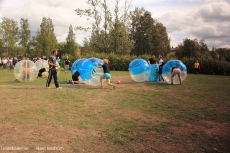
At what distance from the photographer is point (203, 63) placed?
90.8 feet

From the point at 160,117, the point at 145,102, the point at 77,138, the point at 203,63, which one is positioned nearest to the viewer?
the point at 77,138

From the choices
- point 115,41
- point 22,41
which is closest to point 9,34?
point 22,41

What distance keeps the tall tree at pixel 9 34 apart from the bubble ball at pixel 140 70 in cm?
3581

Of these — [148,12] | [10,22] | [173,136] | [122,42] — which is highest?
[148,12]

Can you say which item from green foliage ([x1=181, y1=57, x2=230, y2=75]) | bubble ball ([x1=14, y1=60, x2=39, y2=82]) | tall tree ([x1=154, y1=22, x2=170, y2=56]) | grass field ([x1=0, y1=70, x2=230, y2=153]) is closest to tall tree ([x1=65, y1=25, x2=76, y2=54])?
tall tree ([x1=154, y1=22, x2=170, y2=56])

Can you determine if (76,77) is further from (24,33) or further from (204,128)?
(24,33)

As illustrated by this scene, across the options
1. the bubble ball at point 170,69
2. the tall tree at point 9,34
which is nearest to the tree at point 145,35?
the tall tree at point 9,34

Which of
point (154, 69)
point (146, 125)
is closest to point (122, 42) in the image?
point (154, 69)

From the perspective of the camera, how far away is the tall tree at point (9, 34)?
40.5 m

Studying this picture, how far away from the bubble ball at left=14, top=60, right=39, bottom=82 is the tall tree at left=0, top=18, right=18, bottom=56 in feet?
105

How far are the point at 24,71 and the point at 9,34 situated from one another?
109 ft

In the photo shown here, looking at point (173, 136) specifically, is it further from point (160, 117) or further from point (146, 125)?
point (160, 117)

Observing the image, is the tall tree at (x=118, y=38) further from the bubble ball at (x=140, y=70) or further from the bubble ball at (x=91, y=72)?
the bubble ball at (x=91, y=72)

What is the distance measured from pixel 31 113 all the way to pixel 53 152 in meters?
2.88
